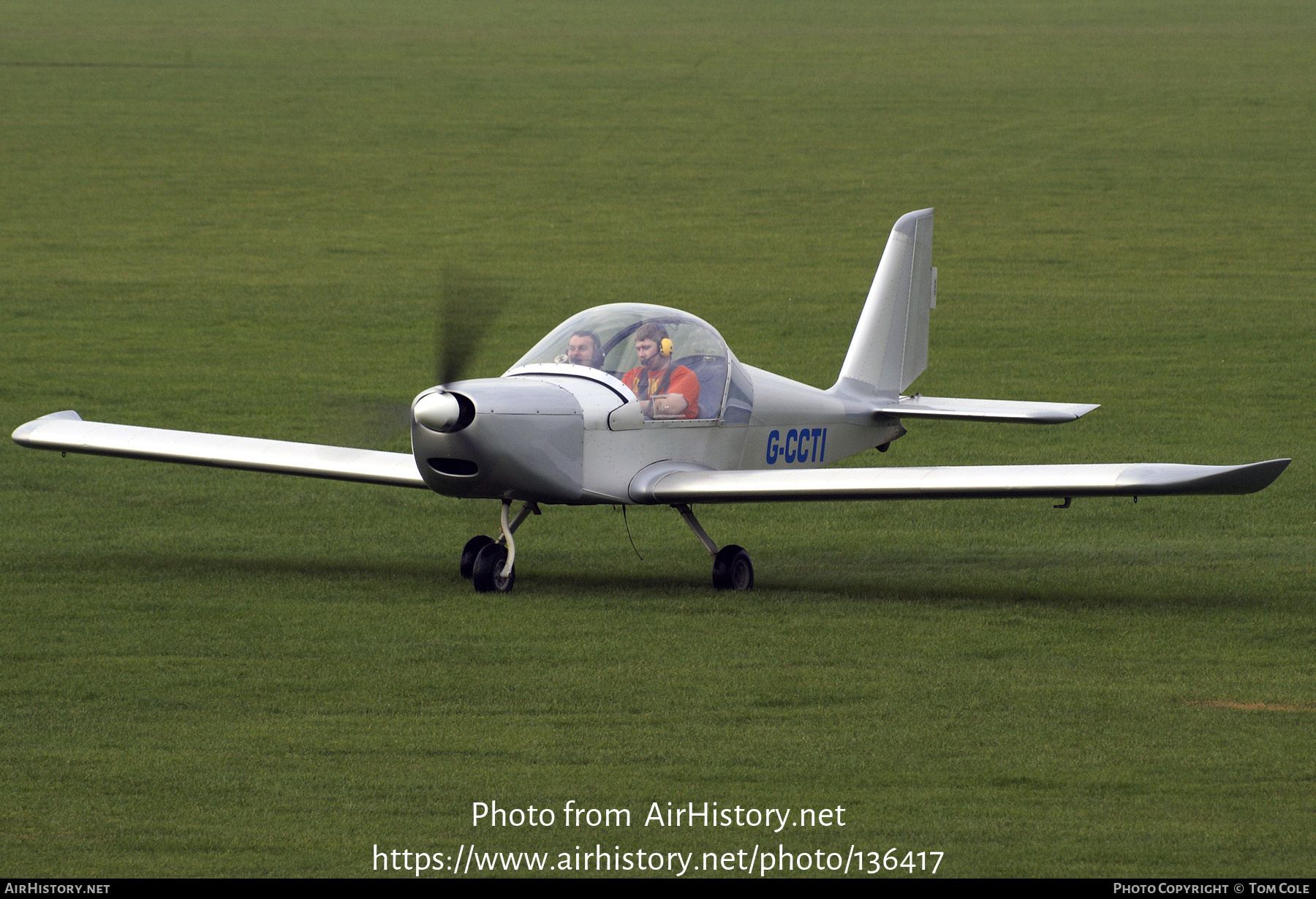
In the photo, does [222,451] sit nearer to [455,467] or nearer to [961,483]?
[455,467]

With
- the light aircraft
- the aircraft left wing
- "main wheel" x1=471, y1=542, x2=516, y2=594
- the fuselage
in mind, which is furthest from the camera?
the aircraft left wing

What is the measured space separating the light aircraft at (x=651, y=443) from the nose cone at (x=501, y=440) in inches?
0.4

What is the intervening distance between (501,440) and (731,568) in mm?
2088

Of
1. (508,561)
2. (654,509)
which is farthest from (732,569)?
(654,509)

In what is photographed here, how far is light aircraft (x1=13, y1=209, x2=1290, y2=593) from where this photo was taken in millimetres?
12844

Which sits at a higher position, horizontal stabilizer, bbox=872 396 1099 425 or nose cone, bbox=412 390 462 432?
nose cone, bbox=412 390 462 432

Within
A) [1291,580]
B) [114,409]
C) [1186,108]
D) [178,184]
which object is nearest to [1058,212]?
[1186,108]

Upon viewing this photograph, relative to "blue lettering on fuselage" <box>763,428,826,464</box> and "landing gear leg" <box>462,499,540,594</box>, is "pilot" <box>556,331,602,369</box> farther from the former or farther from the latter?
"blue lettering on fuselage" <box>763,428,826,464</box>

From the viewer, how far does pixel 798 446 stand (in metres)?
15.5

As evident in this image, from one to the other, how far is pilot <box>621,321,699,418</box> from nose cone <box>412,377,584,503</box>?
0.69 metres

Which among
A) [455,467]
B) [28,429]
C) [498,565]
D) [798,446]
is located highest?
[28,429]

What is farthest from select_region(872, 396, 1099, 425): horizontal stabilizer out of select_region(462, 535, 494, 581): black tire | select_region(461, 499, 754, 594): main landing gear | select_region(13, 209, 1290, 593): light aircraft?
select_region(462, 535, 494, 581): black tire

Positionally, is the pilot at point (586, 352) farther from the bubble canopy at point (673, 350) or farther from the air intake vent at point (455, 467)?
the air intake vent at point (455, 467)

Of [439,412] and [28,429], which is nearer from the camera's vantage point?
[439,412]
